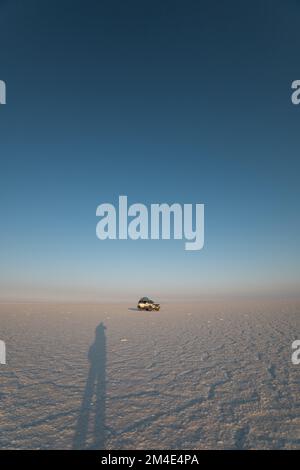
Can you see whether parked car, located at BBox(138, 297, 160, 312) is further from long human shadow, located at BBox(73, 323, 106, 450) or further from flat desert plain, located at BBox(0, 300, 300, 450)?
long human shadow, located at BBox(73, 323, 106, 450)

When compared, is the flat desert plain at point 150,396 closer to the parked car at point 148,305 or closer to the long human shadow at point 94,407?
the long human shadow at point 94,407

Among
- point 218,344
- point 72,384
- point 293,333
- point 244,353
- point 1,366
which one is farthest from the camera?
point 293,333

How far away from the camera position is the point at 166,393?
6.99m

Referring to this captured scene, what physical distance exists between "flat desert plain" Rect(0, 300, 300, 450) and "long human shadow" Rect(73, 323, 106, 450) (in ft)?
0.07

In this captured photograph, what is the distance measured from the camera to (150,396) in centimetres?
679

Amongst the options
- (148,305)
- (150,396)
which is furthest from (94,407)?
(148,305)

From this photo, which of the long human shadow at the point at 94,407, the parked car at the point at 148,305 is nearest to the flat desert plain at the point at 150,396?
the long human shadow at the point at 94,407

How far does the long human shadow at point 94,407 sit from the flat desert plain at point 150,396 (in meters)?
0.02

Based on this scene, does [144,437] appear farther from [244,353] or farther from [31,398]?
[244,353]

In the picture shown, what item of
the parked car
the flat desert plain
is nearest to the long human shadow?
the flat desert plain

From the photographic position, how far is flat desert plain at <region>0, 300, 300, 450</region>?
4914mm

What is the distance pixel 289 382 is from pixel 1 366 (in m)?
10.3

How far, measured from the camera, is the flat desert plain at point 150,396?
4914mm
